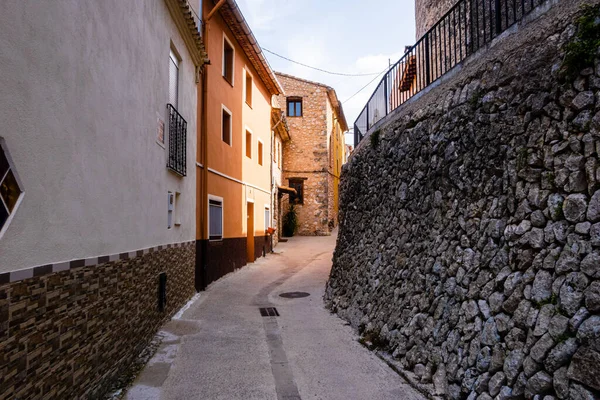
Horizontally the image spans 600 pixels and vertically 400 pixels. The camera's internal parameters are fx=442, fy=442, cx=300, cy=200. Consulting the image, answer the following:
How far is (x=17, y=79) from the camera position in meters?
2.81

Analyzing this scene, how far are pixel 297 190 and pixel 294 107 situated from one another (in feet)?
16.5

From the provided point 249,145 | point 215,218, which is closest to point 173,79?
point 215,218

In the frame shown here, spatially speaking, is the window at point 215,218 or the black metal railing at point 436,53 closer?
the black metal railing at point 436,53

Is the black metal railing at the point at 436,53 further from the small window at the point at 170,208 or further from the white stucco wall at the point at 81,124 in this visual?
the small window at the point at 170,208

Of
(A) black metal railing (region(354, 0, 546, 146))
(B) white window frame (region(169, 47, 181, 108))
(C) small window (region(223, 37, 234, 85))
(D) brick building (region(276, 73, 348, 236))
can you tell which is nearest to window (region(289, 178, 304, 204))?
(D) brick building (region(276, 73, 348, 236))

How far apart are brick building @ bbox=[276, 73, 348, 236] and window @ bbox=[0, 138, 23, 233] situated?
23164 millimetres

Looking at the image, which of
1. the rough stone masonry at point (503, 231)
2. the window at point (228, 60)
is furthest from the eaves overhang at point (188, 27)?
the rough stone masonry at point (503, 231)

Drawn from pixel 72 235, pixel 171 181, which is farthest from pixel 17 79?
pixel 171 181

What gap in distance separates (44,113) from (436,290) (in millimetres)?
4238

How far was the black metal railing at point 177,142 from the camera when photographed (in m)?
7.45

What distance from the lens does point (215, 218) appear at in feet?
38.1

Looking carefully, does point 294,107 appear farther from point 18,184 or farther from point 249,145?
point 18,184

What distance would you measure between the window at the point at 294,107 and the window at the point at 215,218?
15.5m

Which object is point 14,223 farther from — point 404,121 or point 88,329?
point 404,121
